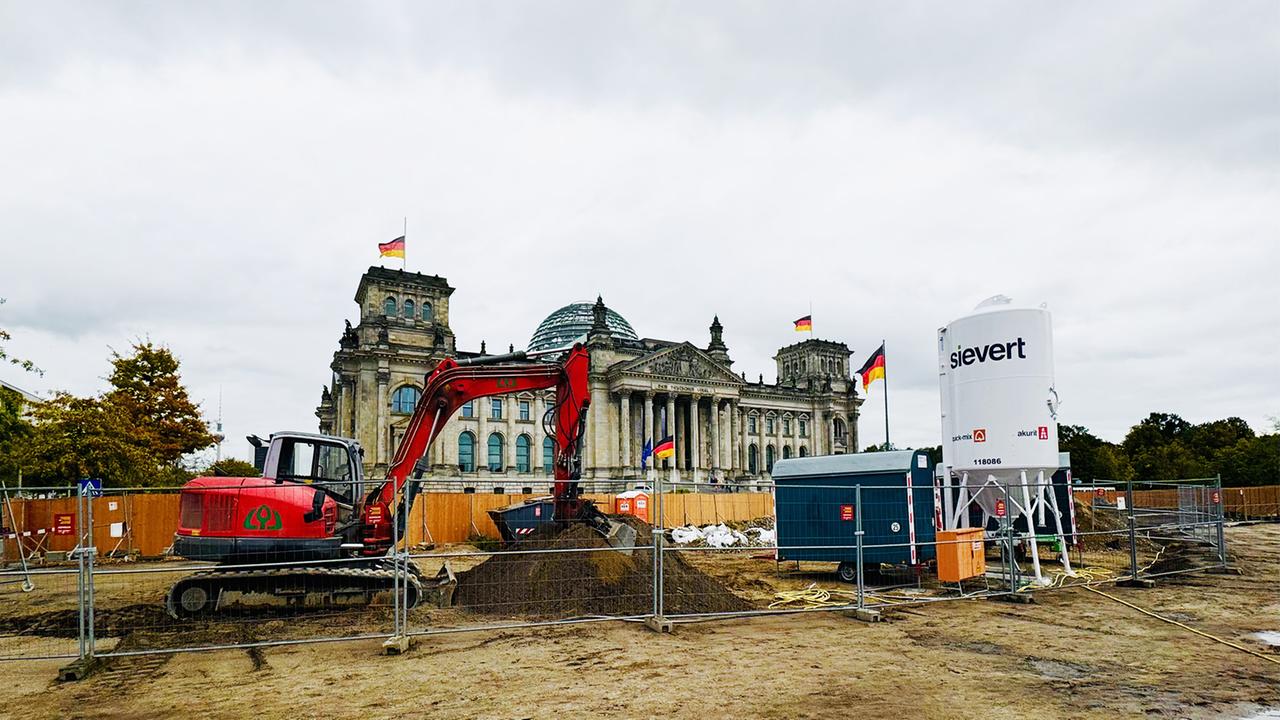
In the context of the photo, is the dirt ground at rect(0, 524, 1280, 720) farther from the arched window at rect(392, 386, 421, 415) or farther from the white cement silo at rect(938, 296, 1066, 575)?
the arched window at rect(392, 386, 421, 415)

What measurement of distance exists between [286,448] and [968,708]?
1196cm

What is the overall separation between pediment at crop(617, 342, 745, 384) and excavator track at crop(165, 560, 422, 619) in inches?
2408

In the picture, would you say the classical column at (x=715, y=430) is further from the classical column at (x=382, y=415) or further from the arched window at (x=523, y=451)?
the classical column at (x=382, y=415)

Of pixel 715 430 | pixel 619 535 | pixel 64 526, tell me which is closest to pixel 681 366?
pixel 715 430

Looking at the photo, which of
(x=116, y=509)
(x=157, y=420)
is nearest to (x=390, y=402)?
(x=157, y=420)

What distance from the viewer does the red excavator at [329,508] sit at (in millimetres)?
12977

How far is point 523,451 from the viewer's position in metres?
74.4

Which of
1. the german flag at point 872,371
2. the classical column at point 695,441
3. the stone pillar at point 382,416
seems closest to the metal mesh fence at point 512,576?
the german flag at point 872,371

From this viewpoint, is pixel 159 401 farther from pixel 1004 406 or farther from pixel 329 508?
pixel 1004 406

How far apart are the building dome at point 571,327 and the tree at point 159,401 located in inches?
1725

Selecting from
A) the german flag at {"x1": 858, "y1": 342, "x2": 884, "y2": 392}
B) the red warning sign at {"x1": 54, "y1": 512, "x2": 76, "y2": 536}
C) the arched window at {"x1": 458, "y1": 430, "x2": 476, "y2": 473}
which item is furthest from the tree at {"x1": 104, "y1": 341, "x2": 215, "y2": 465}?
the german flag at {"x1": 858, "y1": 342, "x2": 884, "y2": 392}

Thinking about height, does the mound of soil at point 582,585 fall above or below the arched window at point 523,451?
below

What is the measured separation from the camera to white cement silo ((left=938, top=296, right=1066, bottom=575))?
54.5 feet

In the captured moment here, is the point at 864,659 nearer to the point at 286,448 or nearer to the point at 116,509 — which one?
the point at 286,448
